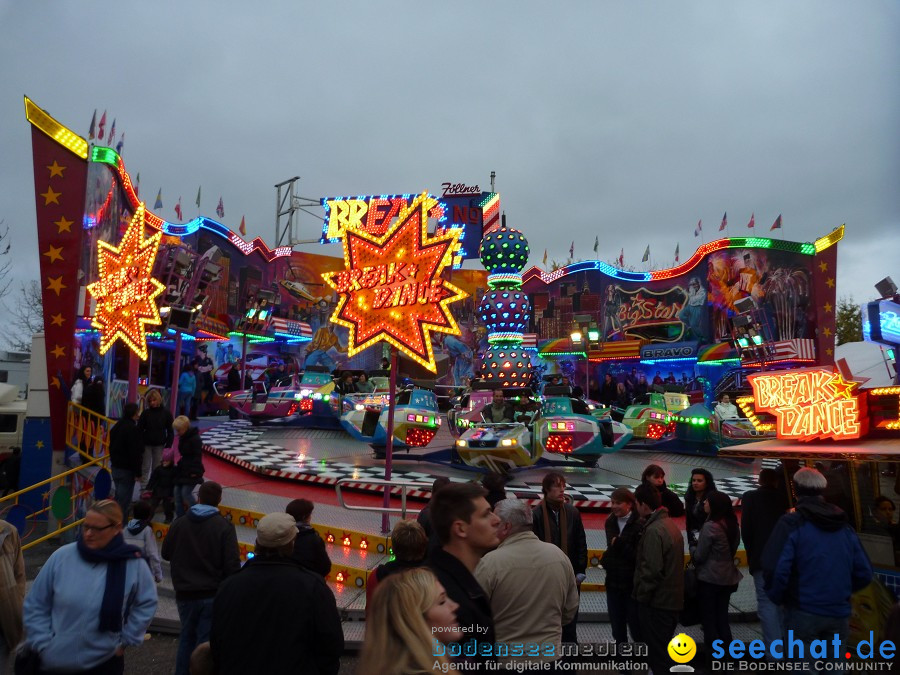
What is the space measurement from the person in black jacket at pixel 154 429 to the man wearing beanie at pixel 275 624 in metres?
6.35

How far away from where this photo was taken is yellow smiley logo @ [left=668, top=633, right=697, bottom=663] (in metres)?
4.68

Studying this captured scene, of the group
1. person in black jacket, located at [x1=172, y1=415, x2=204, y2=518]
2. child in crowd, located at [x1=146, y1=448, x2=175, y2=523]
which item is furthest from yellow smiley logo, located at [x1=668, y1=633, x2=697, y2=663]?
child in crowd, located at [x1=146, y1=448, x2=175, y2=523]

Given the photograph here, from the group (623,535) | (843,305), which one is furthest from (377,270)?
(843,305)

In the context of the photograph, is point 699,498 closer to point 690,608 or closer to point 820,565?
point 690,608

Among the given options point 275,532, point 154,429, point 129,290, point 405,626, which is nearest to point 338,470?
point 154,429

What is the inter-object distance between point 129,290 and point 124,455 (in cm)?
370

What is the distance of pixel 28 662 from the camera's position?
304 cm

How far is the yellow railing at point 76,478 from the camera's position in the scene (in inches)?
373

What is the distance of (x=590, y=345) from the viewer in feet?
95.8

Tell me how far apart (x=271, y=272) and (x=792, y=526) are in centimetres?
3157

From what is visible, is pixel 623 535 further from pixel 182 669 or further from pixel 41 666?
pixel 41 666

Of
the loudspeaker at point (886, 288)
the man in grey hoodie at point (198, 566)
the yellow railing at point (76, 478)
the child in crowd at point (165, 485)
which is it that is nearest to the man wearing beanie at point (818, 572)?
the loudspeaker at point (886, 288)

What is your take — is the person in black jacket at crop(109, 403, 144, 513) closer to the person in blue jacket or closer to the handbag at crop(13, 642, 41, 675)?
the person in blue jacket

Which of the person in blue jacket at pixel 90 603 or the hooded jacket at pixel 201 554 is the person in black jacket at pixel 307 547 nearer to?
the hooded jacket at pixel 201 554
